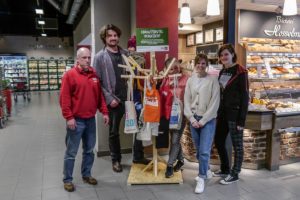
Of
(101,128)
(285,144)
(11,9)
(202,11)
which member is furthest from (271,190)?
(11,9)

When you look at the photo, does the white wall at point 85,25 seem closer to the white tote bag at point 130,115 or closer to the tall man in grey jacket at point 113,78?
the tall man in grey jacket at point 113,78

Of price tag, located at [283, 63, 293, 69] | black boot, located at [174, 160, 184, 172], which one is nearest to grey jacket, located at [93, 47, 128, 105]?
black boot, located at [174, 160, 184, 172]

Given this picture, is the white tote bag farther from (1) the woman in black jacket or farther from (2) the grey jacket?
(1) the woman in black jacket

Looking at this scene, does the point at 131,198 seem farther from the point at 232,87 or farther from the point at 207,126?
the point at 232,87

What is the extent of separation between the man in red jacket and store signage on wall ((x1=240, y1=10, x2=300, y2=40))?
16.5ft

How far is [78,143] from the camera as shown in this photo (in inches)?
128

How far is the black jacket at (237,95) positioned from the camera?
10.6ft

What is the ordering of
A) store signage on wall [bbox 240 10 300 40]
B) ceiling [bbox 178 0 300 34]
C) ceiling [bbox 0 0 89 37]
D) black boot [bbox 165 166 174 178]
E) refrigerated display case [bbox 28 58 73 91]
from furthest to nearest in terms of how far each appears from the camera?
1. refrigerated display case [bbox 28 58 73 91]
2. ceiling [bbox 0 0 89 37]
3. store signage on wall [bbox 240 10 300 40]
4. ceiling [bbox 178 0 300 34]
5. black boot [bbox 165 166 174 178]

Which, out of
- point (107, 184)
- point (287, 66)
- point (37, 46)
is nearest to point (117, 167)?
point (107, 184)

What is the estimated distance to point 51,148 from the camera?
16.7 ft

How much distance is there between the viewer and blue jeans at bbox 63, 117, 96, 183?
3205 millimetres

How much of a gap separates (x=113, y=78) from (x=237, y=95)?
1.56 m

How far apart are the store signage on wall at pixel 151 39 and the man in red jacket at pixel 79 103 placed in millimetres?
738

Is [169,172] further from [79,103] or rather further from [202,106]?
[79,103]
